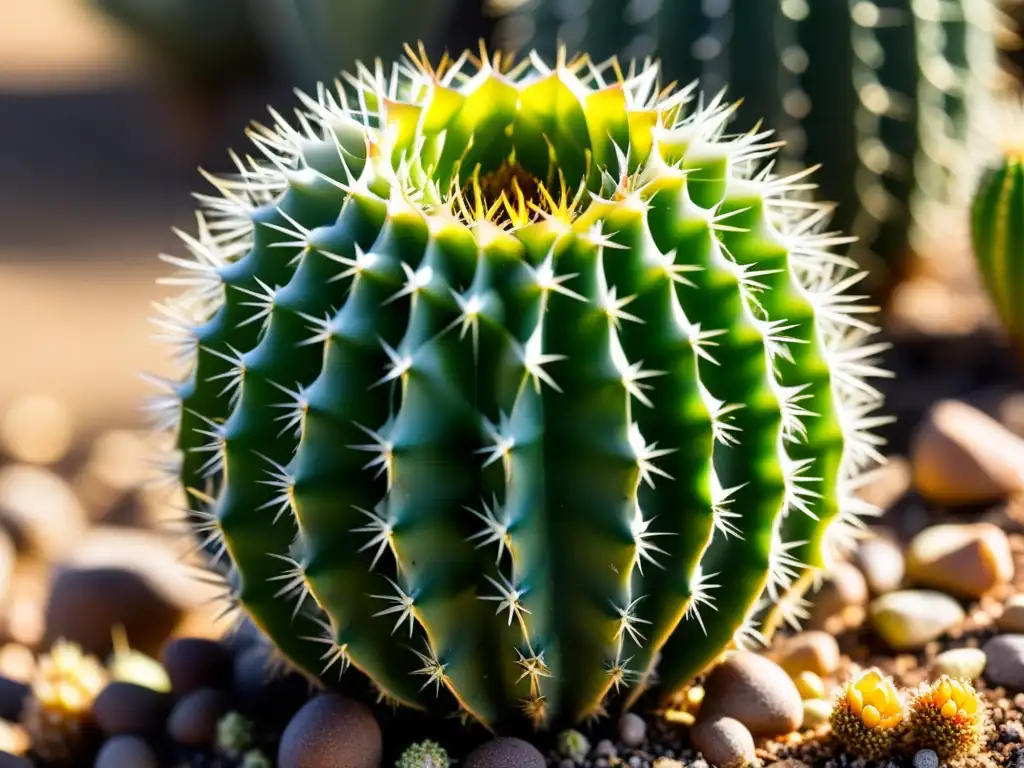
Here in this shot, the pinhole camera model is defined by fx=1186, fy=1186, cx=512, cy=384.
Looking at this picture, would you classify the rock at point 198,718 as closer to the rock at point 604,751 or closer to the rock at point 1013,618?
the rock at point 604,751

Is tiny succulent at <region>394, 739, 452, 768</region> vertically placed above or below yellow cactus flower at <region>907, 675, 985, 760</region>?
above

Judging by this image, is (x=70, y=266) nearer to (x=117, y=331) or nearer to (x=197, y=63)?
(x=117, y=331)

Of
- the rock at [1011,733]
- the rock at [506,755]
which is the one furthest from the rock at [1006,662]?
the rock at [506,755]

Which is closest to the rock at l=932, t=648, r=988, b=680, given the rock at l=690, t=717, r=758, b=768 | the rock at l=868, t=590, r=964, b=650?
the rock at l=868, t=590, r=964, b=650

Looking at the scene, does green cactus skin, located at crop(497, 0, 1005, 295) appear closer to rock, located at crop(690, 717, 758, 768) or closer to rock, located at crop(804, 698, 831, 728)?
rock, located at crop(804, 698, 831, 728)

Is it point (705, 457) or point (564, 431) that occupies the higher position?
point (564, 431)

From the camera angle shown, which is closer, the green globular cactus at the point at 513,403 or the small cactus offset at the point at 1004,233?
the green globular cactus at the point at 513,403

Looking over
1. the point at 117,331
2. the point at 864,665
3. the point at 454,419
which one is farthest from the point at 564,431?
the point at 117,331
